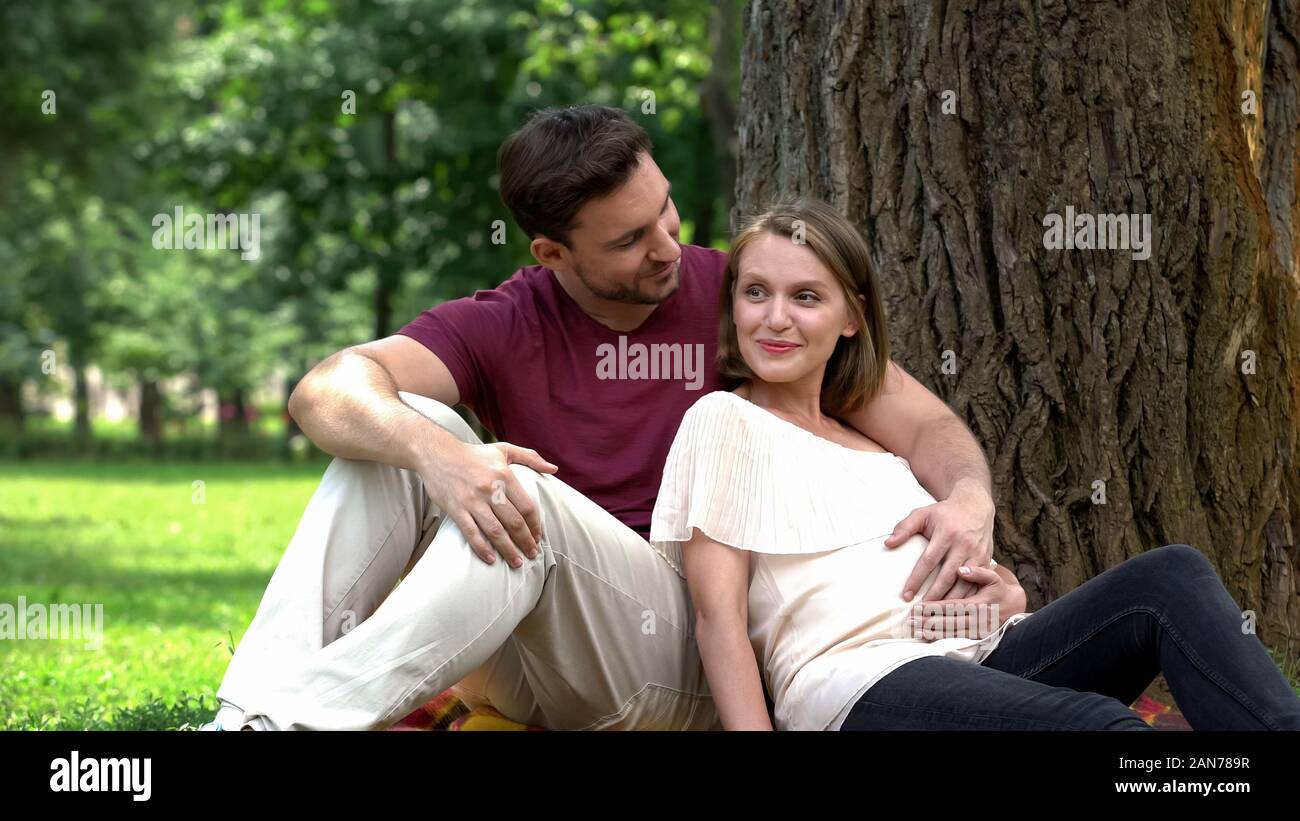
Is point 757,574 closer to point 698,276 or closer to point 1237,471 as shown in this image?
point 698,276

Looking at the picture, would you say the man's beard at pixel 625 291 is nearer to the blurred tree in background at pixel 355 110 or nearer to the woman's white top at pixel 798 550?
the woman's white top at pixel 798 550

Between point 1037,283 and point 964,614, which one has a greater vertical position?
point 1037,283

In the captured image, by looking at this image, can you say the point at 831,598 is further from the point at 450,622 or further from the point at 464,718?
the point at 464,718

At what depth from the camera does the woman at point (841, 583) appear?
105 inches

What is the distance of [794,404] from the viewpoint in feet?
11.1

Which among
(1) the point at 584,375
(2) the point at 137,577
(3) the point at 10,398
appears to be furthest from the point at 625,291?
(3) the point at 10,398

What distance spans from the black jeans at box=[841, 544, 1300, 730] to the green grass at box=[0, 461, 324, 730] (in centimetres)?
242

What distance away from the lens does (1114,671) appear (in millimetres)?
2885

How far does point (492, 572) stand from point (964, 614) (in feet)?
3.41

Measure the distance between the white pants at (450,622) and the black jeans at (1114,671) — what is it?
0.57 meters

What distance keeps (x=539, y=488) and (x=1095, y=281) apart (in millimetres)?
1835
